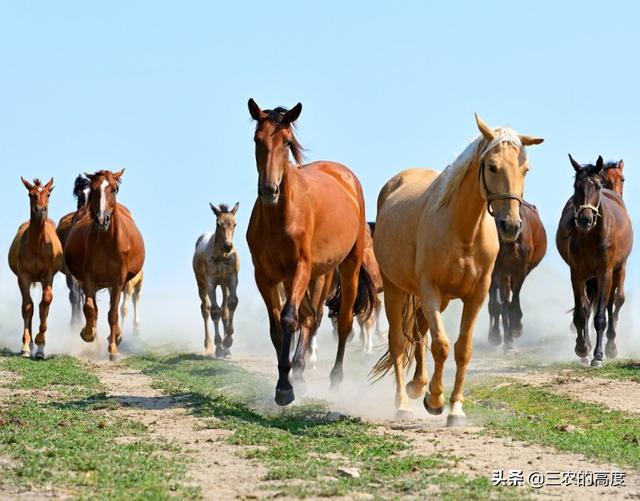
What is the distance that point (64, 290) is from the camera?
40125 mm

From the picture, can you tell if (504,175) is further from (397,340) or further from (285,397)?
(285,397)

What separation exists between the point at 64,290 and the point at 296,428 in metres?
32.1

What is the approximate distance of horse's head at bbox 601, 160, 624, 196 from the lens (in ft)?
68.8

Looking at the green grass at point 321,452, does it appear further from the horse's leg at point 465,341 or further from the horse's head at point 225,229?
the horse's head at point 225,229

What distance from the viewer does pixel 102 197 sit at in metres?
17.7

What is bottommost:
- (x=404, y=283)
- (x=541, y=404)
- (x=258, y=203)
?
(x=541, y=404)

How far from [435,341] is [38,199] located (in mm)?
11735

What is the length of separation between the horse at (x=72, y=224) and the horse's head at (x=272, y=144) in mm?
11114

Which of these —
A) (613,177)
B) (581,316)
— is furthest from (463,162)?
(613,177)

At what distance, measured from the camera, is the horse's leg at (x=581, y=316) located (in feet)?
58.1

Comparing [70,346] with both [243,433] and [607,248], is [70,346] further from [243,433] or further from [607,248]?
[243,433]

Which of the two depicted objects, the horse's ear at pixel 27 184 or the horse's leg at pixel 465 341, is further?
the horse's ear at pixel 27 184

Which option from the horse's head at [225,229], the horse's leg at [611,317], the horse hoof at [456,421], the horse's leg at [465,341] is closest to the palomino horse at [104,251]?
the horse's head at [225,229]

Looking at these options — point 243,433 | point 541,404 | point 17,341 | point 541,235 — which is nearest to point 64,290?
point 17,341
